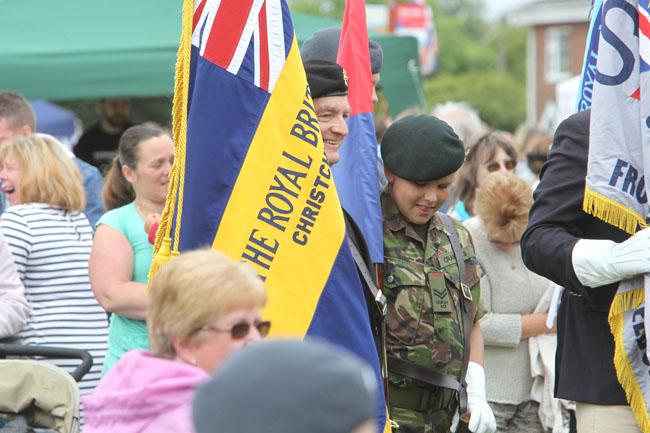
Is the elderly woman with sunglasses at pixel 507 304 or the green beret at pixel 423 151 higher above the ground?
the green beret at pixel 423 151

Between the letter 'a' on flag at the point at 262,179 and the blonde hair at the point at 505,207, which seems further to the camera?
the blonde hair at the point at 505,207

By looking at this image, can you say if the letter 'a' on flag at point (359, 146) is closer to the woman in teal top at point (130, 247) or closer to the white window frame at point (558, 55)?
the woman in teal top at point (130, 247)

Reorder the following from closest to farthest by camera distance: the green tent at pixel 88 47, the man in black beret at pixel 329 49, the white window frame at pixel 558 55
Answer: the man in black beret at pixel 329 49, the green tent at pixel 88 47, the white window frame at pixel 558 55

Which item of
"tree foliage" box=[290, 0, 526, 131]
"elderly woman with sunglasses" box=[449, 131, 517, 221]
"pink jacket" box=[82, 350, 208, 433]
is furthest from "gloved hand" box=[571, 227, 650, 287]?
"tree foliage" box=[290, 0, 526, 131]

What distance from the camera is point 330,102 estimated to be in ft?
13.7

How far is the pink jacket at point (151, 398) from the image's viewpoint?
2.62 meters

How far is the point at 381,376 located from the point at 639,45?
1369 mm

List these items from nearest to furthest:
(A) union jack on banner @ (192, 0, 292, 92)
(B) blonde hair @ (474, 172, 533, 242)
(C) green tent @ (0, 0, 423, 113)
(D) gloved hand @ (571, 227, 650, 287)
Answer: (D) gloved hand @ (571, 227, 650, 287), (A) union jack on banner @ (192, 0, 292, 92), (B) blonde hair @ (474, 172, 533, 242), (C) green tent @ (0, 0, 423, 113)

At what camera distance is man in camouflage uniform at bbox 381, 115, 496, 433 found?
421 centimetres

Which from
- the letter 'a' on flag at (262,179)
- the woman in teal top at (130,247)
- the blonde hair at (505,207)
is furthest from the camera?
the blonde hair at (505,207)

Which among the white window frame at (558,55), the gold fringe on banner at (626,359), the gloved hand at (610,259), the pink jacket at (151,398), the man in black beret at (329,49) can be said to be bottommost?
the pink jacket at (151,398)

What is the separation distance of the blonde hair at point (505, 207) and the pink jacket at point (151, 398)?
3.29m

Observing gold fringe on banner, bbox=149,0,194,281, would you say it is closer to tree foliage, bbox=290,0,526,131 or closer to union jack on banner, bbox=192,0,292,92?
union jack on banner, bbox=192,0,292,92

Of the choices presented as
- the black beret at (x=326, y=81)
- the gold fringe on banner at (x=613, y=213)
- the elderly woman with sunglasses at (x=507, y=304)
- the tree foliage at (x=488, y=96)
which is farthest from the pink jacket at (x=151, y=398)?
the tree foliage at (x=488, y=96)
